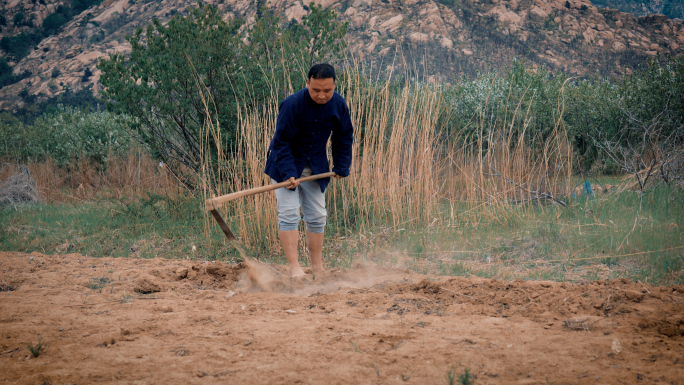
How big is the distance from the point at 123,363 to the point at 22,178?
8.16m

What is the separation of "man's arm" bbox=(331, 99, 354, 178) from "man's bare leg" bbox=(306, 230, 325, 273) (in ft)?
1.73

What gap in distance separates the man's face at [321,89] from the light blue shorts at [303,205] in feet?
1.96

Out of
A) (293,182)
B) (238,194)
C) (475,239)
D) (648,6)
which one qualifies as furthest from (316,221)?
(648,6)

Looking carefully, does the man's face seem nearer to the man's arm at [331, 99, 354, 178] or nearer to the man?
the man

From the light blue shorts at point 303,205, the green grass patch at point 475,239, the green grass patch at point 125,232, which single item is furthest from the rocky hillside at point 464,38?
the light blue shorts at point 303,205

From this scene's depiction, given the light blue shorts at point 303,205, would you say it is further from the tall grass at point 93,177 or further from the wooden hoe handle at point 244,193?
the tall grass at point 93,177

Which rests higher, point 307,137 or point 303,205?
point 307,137

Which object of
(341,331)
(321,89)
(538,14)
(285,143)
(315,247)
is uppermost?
(538,14)

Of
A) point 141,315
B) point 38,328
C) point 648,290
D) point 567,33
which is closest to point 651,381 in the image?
point 648,290

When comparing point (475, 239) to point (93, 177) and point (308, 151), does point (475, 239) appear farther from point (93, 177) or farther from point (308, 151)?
point (93, 177)

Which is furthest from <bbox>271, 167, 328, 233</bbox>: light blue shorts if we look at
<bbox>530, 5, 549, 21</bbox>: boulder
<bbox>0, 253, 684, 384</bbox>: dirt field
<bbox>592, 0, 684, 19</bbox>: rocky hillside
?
<bbox>592, 0, 684, 19</bbox>: rocky hillside

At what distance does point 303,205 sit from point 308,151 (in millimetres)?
441

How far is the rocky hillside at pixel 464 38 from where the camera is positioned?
23.2 meters

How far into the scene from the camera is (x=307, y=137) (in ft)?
11.6
